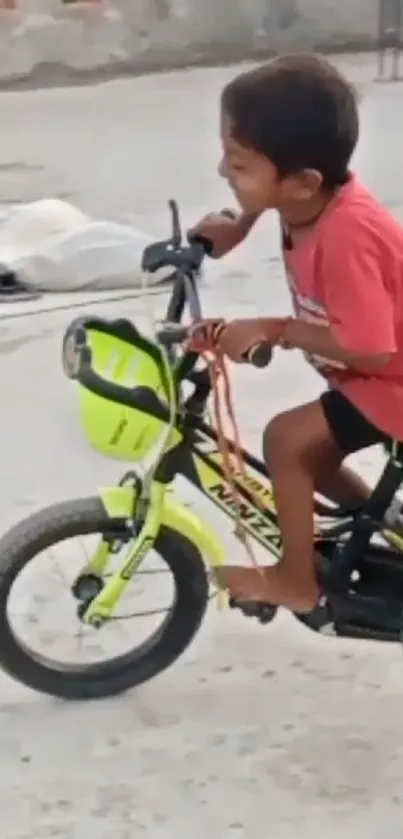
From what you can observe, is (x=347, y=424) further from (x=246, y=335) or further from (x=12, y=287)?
(x=12, y=287)

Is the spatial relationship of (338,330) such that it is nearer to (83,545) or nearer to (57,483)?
(83,545)

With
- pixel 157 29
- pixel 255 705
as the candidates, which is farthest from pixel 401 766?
pixel 157 29

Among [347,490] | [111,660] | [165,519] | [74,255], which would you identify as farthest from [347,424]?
[74,255]

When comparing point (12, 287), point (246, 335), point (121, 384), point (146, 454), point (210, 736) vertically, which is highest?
point (246, 335)

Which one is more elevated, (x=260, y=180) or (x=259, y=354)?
(x=260, y=180)

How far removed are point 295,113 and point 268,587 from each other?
25.6 inches

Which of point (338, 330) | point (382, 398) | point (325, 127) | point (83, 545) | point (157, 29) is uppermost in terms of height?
point (325, 127)

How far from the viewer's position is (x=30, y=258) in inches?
168

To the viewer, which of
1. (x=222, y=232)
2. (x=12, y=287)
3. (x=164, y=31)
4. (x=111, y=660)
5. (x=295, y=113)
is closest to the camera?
(x=295, y=113)

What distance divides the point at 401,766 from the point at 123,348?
2.21ft

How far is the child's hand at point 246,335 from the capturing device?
69.7 inches

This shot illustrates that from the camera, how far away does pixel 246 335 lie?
1.78m

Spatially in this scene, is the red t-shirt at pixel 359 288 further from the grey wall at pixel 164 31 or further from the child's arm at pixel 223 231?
the grey wall at pixel 164 31

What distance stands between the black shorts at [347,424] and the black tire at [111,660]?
288 millimetres
